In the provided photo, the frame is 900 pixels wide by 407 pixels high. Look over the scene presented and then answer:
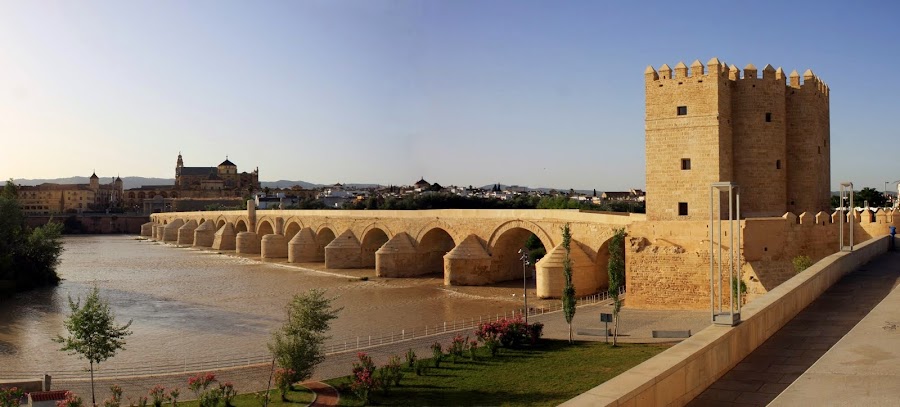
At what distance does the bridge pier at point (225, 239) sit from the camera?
5256cm

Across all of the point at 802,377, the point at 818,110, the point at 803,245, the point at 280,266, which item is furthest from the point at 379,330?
the point at 280,266

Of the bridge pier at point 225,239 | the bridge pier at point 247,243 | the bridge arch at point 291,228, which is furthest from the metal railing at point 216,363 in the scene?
the bridge pier at point 225,239

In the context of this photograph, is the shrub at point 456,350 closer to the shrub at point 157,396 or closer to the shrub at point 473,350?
the shrub at point 473,350

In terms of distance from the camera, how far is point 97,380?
41.1 feet

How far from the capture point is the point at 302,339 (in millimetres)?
11734

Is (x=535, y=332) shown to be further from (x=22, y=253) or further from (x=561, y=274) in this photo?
(x=22, y=253)

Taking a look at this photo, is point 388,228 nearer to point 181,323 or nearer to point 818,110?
point 181,323

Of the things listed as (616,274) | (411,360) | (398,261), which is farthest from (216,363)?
(398,261)

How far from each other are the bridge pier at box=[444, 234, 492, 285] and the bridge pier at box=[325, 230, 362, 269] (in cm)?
941

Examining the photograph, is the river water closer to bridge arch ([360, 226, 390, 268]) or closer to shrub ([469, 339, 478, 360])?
bridge arch ([360, 226, 390, 268])

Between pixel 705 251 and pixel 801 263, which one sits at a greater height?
pixel 705 251

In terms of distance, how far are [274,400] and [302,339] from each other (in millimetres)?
1170

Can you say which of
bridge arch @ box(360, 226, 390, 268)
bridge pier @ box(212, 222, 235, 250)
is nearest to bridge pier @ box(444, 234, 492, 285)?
bridge arch @ box(360, 226, 390, 268)

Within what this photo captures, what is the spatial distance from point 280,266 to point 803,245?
27.6 meters
